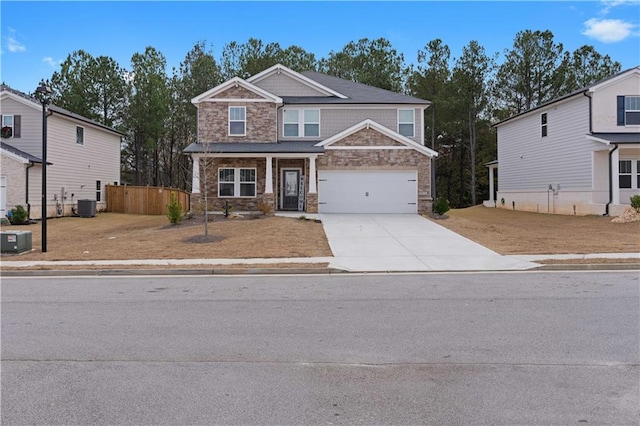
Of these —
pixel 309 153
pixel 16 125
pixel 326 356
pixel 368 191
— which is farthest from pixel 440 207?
pixel 16 125

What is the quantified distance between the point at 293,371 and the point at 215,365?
87 cm

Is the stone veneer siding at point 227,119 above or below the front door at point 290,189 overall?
above

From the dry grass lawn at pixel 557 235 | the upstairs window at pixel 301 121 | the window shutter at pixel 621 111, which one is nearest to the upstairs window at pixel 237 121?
the upstairs window at pixel 301 121

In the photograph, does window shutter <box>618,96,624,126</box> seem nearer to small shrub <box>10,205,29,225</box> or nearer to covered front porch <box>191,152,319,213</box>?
covered front porch <box>191,152,319,213</box>

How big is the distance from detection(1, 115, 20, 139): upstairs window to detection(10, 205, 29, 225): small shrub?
20.1ft

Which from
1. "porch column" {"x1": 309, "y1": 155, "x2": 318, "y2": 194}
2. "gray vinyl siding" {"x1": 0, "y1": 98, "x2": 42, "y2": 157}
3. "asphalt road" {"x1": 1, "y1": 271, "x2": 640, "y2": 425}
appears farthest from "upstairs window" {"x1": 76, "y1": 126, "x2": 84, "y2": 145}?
"asphalt road" {"x1": 1, "y1": 271, "x2": 640, "y2": 425}

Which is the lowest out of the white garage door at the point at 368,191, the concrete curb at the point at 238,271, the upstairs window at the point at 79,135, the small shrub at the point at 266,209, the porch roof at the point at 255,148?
the concrete curb at the point at 238,271

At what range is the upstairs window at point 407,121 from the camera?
27688 millimetres

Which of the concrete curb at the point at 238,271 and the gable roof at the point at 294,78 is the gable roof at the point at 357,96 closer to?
the gable roof at the point at 294,78

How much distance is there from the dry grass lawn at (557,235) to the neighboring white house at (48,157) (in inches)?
854

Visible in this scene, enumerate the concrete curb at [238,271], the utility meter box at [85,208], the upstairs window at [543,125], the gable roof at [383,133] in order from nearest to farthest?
the concrete curb at [238,271], the gable roof at [383,133], the utility meter box at [85,208], the upstairs window at [543,125]

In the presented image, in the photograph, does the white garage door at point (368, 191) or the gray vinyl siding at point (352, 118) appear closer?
the white garage door at point (368, 191)

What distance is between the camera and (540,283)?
997cm

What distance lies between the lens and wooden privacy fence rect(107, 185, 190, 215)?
108ft
